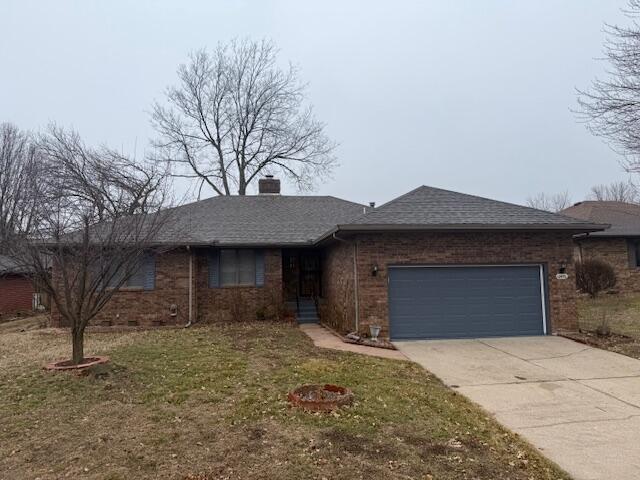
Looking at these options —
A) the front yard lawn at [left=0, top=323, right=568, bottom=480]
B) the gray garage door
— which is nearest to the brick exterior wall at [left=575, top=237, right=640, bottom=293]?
the gray garage door

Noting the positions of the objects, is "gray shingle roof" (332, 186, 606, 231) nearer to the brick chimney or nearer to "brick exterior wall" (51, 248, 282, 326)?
"brick exterior wall" (51, 248, 282, 326)

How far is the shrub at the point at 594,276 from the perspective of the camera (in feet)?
57.7

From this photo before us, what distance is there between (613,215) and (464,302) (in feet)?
48.5

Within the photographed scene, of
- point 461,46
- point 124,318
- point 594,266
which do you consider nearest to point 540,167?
point 594,266

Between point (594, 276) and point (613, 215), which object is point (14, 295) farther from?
point (613, 215)

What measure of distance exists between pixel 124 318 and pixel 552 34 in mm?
13195

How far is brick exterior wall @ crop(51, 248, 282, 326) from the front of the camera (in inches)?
527

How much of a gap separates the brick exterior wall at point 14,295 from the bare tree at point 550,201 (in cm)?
4237

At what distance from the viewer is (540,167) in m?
30.4

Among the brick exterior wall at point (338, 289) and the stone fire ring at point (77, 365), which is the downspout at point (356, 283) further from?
the stone fire ring at point (77, 365)

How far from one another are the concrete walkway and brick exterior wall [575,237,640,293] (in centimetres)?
1278

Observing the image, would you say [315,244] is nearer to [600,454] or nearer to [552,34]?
[552,34]

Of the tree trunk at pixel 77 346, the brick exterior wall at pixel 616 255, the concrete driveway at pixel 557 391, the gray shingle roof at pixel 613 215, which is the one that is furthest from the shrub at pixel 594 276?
the tree trunk at pixel 77 346

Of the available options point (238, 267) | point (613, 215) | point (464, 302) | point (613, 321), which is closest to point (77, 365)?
point (238, 267)
